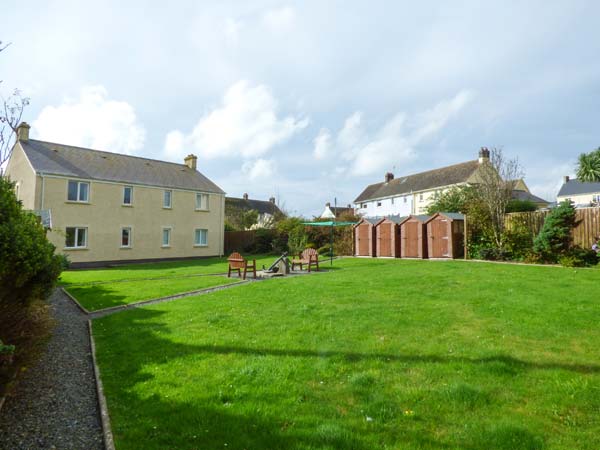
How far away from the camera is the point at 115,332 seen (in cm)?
743

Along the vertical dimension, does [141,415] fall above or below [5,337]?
below

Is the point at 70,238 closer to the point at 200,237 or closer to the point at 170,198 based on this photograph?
the point at 170,198

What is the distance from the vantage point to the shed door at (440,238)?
21534 mm

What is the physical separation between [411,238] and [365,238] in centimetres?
377

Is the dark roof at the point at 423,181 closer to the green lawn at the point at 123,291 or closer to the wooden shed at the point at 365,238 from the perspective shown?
the wooden shed at the point at 365,238

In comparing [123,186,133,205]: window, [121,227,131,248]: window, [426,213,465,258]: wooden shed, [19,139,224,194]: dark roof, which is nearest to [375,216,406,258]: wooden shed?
Result: [426,213,465,258]: wooden shed

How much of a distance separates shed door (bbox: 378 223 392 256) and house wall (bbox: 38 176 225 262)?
14.1 metres

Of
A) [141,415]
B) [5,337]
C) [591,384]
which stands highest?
[5,337]

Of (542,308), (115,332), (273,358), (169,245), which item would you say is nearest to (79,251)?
(169,245)

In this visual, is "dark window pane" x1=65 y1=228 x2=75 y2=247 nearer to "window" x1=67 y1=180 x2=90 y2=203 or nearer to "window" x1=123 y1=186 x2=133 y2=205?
"window" x1=67 y1=180 x2=90 y2=203

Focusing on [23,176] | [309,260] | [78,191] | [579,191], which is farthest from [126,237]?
[579,191]

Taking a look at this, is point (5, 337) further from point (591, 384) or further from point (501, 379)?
point (591, 384)

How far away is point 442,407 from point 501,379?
3.54 feet

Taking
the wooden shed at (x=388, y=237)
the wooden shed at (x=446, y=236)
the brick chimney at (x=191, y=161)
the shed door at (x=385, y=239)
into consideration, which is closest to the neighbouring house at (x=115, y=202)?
the brick chimney at (x=191, y=161)
